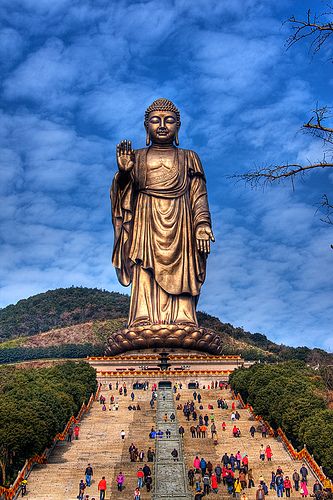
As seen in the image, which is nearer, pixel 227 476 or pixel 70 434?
pixel 227 476

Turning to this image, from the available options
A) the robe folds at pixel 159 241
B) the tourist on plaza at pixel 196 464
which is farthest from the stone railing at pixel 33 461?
the robe folds at pixel 159 241

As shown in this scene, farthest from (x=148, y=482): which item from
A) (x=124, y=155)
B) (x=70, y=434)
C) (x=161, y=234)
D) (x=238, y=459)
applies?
(x=161, y=234)

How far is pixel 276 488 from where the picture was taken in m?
15.3

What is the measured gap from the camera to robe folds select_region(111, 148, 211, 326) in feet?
104

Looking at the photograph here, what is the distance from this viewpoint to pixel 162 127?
3297 cm

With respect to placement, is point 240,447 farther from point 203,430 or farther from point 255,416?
point 255,416

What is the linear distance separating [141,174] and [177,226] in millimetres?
2890

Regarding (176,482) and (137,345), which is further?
(137,345)

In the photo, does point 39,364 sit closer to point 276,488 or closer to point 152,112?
point 152,112

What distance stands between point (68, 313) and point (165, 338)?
150ft

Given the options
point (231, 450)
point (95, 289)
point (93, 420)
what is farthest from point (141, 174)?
point (95, 289)

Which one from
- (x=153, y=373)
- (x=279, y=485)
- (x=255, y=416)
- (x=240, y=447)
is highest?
(x=153, y=373)

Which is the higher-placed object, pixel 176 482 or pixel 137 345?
pixel 137 345

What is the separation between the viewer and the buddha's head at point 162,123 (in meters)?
33.0
